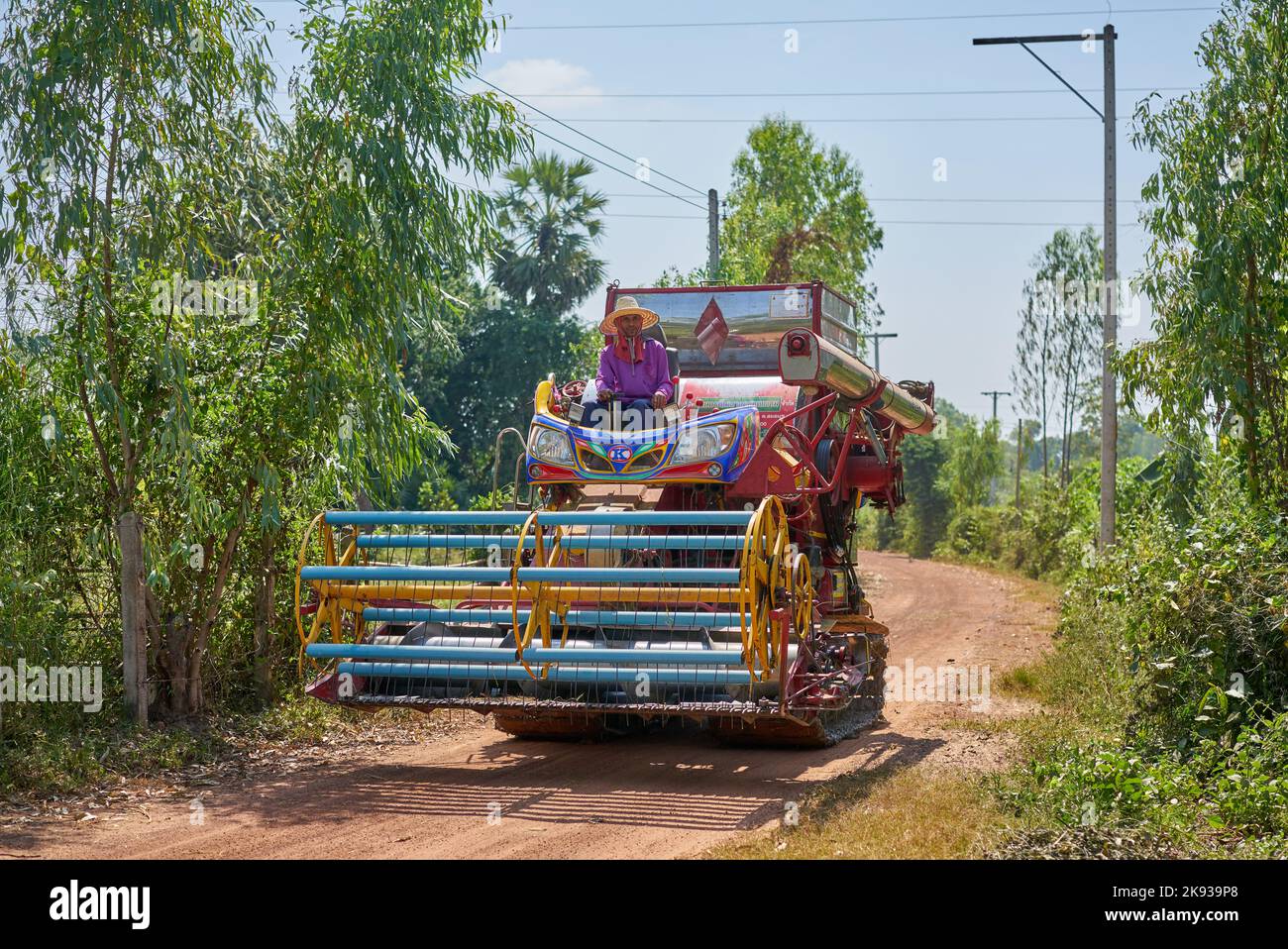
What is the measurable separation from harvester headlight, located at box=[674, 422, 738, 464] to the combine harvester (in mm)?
16

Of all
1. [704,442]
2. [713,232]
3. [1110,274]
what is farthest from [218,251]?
[713,232]

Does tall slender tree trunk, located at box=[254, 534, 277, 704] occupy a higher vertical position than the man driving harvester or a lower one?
lower

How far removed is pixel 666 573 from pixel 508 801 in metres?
1.88

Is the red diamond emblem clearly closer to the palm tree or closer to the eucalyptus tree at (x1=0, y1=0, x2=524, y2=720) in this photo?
the eucalyptus tree at (x1=0, y1=0, x2=524, y2=720)

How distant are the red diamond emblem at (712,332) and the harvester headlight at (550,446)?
252 centimetres

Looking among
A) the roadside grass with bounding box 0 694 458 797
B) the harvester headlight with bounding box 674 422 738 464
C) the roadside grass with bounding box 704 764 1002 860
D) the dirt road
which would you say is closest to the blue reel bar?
the dirt road

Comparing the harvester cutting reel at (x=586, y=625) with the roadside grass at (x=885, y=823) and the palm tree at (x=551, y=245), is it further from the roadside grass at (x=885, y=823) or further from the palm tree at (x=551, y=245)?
the palm tree at (x=551, y=245)

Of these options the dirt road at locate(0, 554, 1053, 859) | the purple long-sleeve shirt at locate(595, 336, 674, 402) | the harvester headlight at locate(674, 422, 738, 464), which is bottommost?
A: the dirt road at locate(0, 554, 1053, 859)

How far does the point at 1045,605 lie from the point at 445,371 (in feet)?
73.5

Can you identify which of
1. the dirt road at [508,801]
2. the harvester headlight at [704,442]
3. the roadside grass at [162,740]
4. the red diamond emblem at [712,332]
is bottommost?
the dirt road at [508,801]

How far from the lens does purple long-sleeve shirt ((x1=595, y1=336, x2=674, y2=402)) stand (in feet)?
38.9

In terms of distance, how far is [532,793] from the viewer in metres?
9.34

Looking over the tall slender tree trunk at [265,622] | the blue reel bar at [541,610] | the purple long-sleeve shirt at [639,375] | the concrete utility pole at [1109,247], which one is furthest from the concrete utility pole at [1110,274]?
the tall slender tree trunk at [265,622]

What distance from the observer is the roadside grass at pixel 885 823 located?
24.1 ft
